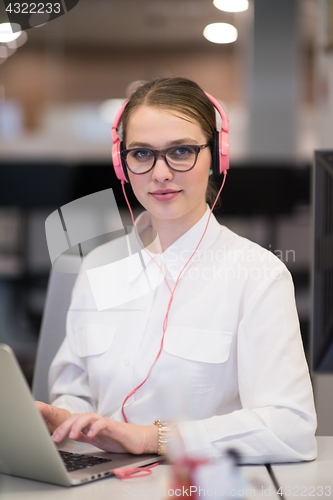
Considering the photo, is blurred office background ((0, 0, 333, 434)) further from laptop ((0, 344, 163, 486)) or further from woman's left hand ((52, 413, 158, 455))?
laptop ((0, 344, 163, 486))

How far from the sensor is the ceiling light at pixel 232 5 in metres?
1.44

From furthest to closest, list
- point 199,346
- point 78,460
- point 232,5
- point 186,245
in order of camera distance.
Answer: point 232,5
point 186,245
point 199,346
point 78,460

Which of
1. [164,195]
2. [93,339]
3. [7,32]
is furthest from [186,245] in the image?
[7,32]

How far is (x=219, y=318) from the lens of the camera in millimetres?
976

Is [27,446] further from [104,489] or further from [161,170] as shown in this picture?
[161,170]

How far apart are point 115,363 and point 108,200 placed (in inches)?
18.1

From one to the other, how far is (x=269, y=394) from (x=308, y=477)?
16 cm

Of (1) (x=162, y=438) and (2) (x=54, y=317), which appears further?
(2) (x=54, y=317)

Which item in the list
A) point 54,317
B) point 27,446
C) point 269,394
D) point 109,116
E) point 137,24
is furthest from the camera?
point 109,116

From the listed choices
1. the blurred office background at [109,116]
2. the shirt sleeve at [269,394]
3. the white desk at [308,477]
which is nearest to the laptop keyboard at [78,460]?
the shirt sleeve at [269,394]

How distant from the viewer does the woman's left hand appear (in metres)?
0.75

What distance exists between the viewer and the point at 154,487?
0.65 meters

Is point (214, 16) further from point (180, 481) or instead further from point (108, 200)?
point (180, 481)

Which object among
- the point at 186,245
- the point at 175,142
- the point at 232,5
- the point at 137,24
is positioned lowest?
the point at 186,245
